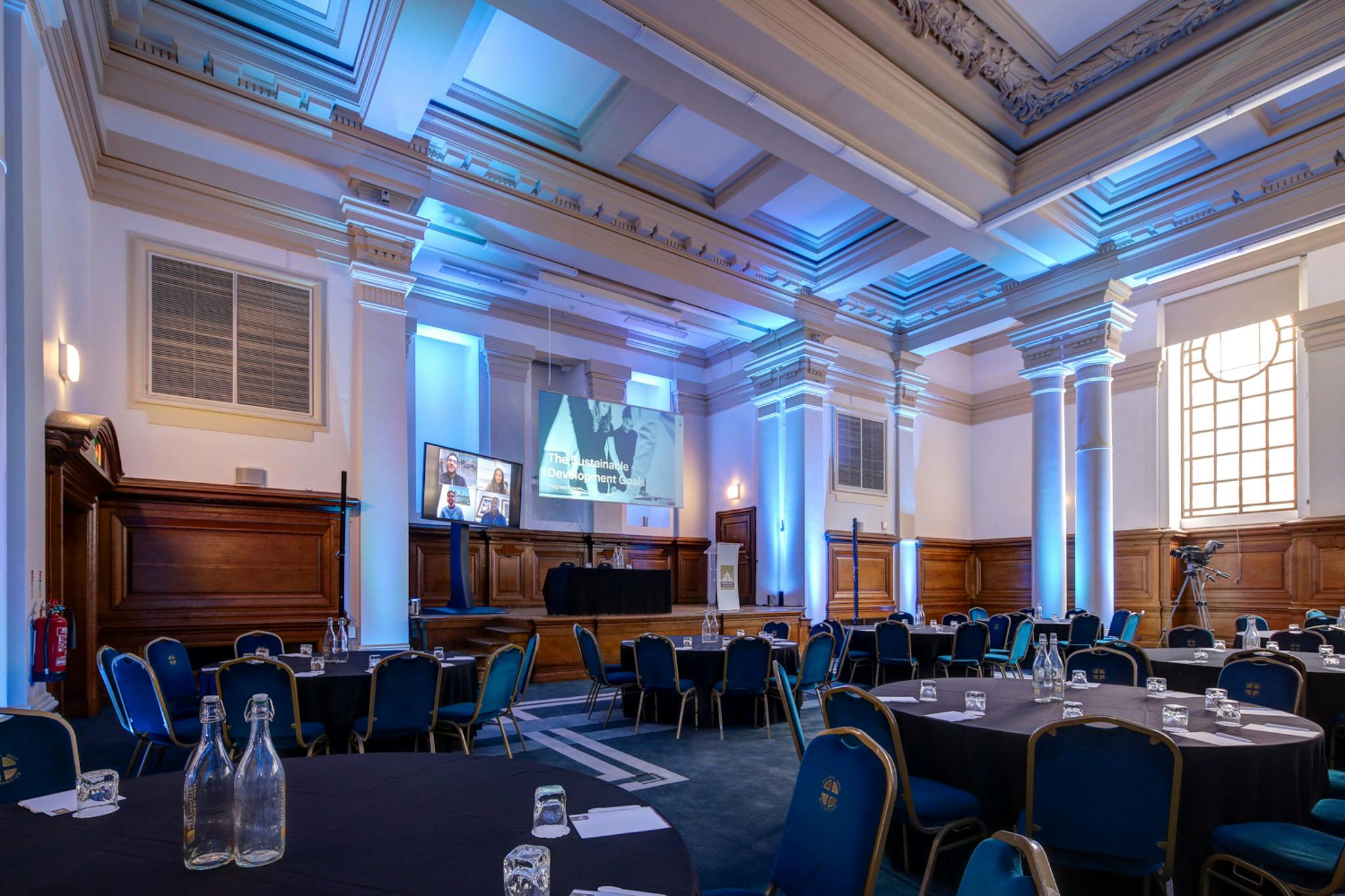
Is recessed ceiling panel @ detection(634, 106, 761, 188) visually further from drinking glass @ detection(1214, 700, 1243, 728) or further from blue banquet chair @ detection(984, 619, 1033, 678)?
drinking glass @ detection(1214, 700, 1243, 728)

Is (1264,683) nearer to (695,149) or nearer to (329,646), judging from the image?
(329,646)

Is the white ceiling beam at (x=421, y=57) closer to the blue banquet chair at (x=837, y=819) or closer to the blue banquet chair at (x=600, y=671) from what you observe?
the blue banquet chair at (x=600, y=671)

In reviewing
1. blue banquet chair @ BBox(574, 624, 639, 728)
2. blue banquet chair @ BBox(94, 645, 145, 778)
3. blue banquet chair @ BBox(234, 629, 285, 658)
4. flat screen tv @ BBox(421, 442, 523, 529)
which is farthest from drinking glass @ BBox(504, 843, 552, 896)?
flat screen tv @ BBox(421, 442, 523, 529)

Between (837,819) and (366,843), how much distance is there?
1143mm

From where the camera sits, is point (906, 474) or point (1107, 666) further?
point (906, 474)

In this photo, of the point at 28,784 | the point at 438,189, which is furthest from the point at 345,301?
the point at 28,784

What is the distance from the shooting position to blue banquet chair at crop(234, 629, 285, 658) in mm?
5879

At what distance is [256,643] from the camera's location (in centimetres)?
607

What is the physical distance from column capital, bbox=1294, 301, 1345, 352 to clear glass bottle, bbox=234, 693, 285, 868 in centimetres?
1283

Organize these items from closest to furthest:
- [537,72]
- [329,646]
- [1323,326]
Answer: [329,646] < [537,72] < [1323,326]

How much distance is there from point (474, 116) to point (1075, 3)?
5520mm

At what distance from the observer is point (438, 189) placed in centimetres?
783

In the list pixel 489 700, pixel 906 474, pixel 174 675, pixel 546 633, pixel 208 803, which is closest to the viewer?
pixel 208 803

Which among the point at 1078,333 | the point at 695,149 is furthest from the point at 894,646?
the point at 695,149
